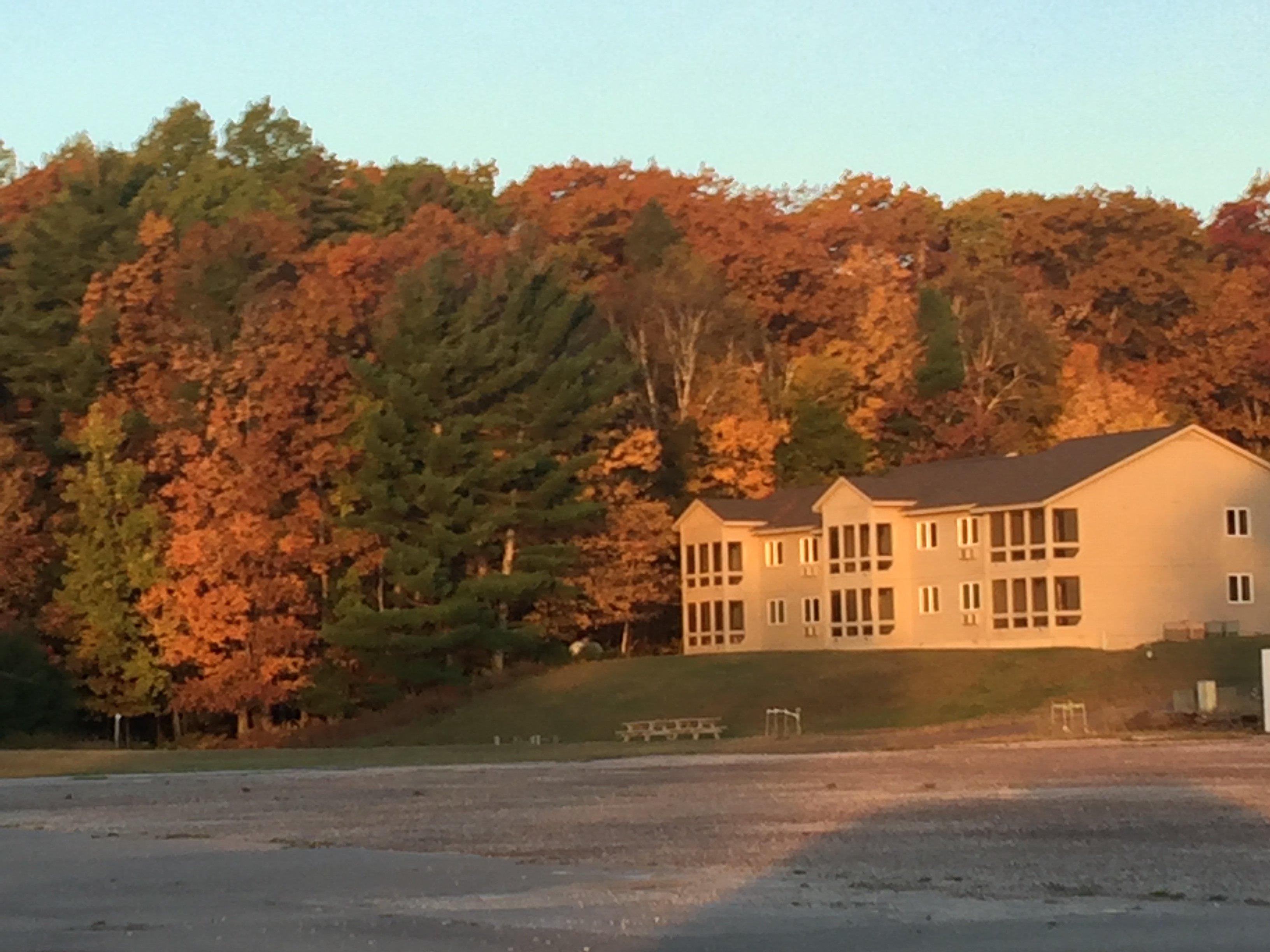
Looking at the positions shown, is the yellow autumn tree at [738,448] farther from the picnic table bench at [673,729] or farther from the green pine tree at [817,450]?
the picnic table bench at [673,729]

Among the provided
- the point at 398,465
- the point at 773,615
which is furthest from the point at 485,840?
the point at 773,615

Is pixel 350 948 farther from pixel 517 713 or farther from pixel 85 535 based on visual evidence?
pixel 85 535

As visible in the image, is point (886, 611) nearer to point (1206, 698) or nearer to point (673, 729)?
point (673, 729)

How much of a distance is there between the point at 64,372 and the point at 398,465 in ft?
54.2

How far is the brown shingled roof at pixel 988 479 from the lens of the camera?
7219 centimetres

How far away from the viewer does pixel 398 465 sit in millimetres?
77250

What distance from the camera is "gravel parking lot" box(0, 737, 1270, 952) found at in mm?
14195

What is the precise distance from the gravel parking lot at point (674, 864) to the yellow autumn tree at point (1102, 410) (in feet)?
193

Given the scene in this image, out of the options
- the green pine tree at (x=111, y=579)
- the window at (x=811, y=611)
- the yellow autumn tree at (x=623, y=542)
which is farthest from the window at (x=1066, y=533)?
the green pine tree at (x=111, y=579)

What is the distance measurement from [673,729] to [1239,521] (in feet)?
84.3

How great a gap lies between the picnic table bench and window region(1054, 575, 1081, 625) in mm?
15091

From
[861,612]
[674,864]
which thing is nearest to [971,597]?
[861,612]

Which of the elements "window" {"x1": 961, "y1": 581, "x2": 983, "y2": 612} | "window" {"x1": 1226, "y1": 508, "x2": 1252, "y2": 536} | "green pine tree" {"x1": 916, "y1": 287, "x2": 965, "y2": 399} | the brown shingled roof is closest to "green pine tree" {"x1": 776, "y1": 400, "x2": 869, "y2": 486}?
"green pine tree" {"x1": 916, "y1": 287, "x2": 965, "y2": 399}

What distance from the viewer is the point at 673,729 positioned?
5838cm
